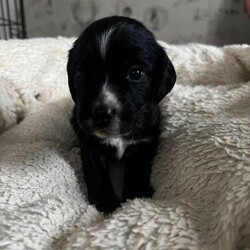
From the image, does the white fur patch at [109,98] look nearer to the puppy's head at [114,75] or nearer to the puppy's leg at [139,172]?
the puppy's head at [114,75]

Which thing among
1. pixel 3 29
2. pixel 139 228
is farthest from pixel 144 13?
pixel 139 228

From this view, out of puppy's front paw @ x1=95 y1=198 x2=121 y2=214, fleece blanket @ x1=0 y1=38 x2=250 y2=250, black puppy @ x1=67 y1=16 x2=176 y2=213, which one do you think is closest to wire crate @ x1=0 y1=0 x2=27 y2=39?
fleece blanket @ x1=0 y1=38 x2=250 y2=250

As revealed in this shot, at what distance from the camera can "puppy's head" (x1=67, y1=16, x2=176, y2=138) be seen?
1.13 m

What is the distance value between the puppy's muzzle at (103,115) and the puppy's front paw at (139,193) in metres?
0.24

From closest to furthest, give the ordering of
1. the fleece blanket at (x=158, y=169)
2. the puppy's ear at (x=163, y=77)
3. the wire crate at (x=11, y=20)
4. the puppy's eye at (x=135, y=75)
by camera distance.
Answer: the fleece blanket at (x=158, y=169), the puppy's eye at (x=135, y=75), the puppy's ear at (x=163, y=77), the wire crate at (x=11, y=20)

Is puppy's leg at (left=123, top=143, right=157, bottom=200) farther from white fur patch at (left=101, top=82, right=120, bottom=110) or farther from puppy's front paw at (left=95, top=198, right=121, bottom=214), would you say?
white fur patch at (left=101, top=82, right=120, bottom=110)

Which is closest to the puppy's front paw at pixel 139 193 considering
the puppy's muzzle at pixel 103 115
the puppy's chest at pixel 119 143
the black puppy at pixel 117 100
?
the black puppy at pixel 117 100

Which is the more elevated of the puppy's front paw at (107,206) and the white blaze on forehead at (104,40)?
the white blaze on forehead at (104,40)

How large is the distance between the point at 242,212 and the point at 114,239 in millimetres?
265

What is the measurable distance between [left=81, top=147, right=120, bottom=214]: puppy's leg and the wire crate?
6.23 ft

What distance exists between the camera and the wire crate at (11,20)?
3.02 meters

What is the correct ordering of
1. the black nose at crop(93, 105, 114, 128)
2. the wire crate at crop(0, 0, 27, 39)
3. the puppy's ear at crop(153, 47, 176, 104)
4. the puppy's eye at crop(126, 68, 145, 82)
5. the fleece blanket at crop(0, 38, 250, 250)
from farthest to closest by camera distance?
the wire crate at crop(0, 0, 27, 39)
the puppy's ear at crop(153, 47, 176, 104)
the puppy's eye at crop(126, 68, 145, 82)
the black nose at crop(93, 105, 114, 128)
the fleece blanket at crop(0, 38, 250, 250)

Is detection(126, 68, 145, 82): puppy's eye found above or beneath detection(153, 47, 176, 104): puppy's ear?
above

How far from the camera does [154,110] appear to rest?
1.36 m
